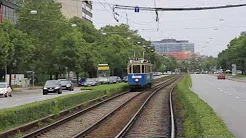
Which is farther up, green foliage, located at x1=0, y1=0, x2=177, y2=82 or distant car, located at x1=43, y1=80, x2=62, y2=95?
green foliage, located at x1=0, y1=0, x2=177, y2=82

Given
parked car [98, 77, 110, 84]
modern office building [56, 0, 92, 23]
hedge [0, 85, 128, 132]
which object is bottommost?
hedge [0, 85, 128, 132]

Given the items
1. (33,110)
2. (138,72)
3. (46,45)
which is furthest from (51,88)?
(33,110)

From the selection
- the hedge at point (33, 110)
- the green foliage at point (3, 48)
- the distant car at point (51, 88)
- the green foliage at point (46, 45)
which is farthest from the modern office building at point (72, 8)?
the hedge at point (33, 110)

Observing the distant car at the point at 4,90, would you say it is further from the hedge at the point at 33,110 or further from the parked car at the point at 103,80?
the parked car at the point at 103,80

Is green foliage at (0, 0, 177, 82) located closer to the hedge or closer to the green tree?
the green tree

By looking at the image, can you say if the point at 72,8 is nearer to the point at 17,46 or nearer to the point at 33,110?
the point at 17,46

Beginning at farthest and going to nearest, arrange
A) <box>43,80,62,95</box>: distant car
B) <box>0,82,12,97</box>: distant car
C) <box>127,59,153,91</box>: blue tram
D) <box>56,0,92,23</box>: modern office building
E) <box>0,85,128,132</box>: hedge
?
<box>56,0,92,23</box>: modern office building
<box>127,59,153,91</box>: blue tram
<box>43,80,62,95</box>: distant car
<box>0,82,12,97</box>: distant car
<box>0,85,128,132</box>: hedge

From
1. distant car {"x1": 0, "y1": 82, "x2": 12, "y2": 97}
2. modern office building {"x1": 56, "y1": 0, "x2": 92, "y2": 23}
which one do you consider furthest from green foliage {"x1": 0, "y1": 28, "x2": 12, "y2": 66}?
modern office building {"x1": 56, "y1": 0, "x2": 92, "y2": 23}

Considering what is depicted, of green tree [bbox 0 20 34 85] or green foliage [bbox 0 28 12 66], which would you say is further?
green tree [bbox 0 20 34 85]

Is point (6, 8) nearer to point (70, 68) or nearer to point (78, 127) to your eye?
point (70, 68)

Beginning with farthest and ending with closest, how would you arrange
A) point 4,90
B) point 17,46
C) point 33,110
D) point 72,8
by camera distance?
point 72,8
point 17,46
point 4,90
point 33,110

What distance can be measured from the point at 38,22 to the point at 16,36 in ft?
40.0

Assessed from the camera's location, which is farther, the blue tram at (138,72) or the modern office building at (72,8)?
the modern office building at (72,8)

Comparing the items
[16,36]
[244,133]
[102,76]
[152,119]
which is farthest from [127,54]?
[244,133]
